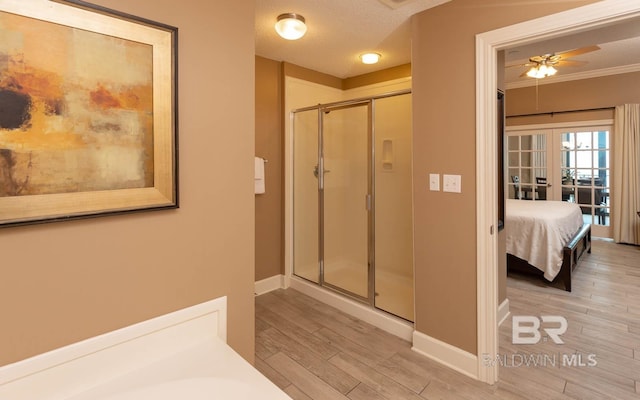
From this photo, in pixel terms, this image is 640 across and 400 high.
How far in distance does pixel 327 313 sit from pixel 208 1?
250 cm

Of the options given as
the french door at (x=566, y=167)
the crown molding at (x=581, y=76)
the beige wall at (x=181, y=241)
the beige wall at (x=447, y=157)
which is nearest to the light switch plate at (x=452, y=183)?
the beige wall at (x=447, y=157)

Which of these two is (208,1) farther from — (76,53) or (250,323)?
(250,323)

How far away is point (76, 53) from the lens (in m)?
1.17

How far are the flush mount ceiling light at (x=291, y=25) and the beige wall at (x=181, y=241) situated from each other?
0.76 meters

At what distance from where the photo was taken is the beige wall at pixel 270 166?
329 centimetres

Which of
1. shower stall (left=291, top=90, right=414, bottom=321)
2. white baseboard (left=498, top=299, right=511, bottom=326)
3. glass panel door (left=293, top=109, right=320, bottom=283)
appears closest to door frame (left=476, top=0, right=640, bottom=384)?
shower stall (left=291, top=90, right=414, bottom=321)

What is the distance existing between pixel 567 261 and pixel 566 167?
3.11 metres

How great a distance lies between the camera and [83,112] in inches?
46.9

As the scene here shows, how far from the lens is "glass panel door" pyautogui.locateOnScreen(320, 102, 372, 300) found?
312cm

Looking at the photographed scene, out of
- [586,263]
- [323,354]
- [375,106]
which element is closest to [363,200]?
[375,106]

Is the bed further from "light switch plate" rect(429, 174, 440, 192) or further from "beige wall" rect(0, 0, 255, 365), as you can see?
"beige wall" rect(0, 0, 255, 365)

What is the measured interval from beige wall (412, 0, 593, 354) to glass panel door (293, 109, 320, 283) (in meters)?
1.40

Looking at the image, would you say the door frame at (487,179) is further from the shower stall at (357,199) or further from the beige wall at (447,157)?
the shower stall at (357,199)

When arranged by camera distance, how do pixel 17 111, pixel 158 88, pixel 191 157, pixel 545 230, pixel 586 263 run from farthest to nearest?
pixel 586 263
pixel 545 230
pixel 191 157
pixel 158 88
pixel 17 111
